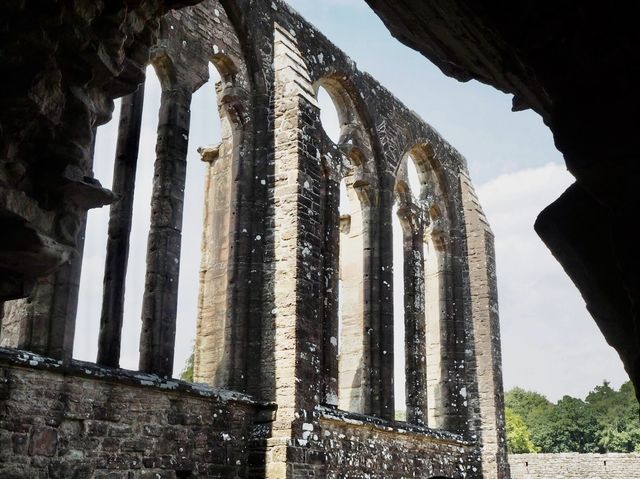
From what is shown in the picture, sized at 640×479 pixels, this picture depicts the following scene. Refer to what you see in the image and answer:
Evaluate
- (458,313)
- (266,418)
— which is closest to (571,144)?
(266,418)

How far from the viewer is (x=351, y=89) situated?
13820mm

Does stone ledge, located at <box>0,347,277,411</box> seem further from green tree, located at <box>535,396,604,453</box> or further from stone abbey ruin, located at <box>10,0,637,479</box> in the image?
green tree, located at <box>535,396,604,453</box>

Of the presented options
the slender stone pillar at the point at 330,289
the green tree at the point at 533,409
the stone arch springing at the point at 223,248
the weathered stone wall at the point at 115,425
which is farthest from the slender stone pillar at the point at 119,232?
the green tree at the point at 533,409

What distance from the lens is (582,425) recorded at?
4706 cm

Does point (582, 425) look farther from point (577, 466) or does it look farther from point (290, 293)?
point (290, 293)

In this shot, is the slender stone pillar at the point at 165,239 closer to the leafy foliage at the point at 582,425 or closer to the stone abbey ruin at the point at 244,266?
the stone abbey ruin at the point at 244,266

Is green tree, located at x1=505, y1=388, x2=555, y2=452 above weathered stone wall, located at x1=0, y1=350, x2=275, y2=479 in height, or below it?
above

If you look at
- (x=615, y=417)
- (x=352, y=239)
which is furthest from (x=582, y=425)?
(x=352, y=239)

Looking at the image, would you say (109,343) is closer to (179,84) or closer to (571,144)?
(179,84)

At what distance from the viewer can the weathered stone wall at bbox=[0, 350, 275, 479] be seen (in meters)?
6.90

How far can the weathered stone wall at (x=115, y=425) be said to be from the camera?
6.90 metres

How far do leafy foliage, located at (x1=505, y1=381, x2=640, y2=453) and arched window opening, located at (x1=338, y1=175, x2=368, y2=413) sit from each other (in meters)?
33.6

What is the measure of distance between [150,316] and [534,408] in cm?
4625

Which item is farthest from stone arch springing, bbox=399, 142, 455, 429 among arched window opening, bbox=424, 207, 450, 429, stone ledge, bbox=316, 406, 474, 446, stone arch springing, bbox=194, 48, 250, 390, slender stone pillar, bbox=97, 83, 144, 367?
slender stone pillar, bbox=97, 83, 144, 367
